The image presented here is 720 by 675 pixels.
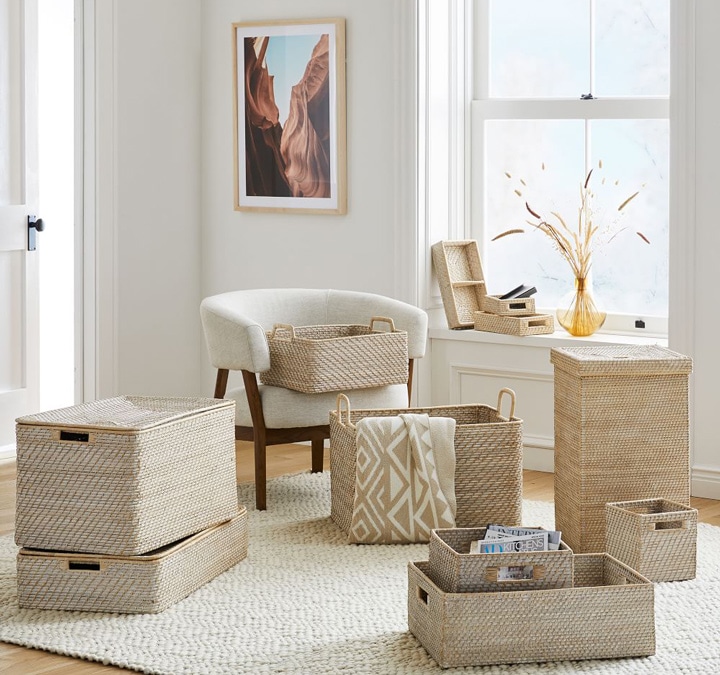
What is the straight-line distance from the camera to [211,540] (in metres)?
3.32

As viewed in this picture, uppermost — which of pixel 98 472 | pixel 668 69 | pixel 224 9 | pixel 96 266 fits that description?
pixel 224 9

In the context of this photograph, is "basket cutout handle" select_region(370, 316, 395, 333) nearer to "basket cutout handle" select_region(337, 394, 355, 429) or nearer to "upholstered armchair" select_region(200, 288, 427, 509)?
"upholstered armchair" select_region(200, 288, 427, 509)

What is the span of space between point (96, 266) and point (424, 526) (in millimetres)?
2168

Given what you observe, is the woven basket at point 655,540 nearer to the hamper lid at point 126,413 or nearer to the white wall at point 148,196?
the hamper lid at point 126,413

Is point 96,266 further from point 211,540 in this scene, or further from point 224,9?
point 211,540

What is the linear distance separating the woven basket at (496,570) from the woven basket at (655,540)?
0.57 meters

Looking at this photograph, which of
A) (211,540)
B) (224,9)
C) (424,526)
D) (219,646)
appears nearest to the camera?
(219,646)

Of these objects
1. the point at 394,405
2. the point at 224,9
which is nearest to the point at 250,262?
the point at 224,9

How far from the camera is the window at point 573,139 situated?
478cm

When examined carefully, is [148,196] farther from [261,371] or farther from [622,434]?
[622,434]

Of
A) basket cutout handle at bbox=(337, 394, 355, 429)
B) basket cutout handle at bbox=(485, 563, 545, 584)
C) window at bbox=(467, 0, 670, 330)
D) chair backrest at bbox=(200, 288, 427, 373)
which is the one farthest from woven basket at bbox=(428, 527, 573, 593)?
window at bbox=(467, 0, 670, 330)

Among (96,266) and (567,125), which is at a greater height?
(567,125)

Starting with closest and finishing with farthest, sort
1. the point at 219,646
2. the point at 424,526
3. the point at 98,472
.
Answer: the point at 219,646, the point at 98,472, the point at 424,526

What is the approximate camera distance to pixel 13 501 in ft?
14.1
